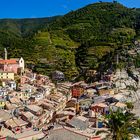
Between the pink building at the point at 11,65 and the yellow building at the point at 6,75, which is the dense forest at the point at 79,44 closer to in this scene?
the pink building at the point at 11,65

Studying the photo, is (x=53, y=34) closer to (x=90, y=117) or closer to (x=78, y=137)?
(x=90, y=117)

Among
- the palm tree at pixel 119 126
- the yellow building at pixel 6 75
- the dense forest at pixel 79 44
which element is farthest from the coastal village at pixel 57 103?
the palm tree at pixel 119 126

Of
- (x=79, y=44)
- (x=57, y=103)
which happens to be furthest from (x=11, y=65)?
(x=79, y=44)

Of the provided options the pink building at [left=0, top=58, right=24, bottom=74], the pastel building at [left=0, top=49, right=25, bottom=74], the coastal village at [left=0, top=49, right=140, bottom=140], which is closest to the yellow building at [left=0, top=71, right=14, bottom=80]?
the coastal village at [left=0, top=49, right=140, bottom=140]

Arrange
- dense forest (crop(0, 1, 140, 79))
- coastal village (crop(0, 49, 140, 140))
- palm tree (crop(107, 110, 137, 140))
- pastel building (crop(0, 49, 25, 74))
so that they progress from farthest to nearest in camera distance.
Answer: dense forest (crop(0, 1, 140, 79)) < pastel building (crop(0, 49, 25, 74)) < coastal village (crop(0, 49, 140, 140)) < palm tree (crop(107, 110, 137, 140))

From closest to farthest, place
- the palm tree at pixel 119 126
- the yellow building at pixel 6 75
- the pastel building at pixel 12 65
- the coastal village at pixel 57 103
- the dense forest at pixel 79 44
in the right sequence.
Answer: the palm tree at pixel 119 126, the coastal village at pixel 57 103, the yellow building at pixel 6 75, the pastel building at pixel 12 65, the dense forest at pixel 79 44

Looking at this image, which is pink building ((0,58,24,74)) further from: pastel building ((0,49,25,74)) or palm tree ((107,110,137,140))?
palm tree ((107,110,137,140))
